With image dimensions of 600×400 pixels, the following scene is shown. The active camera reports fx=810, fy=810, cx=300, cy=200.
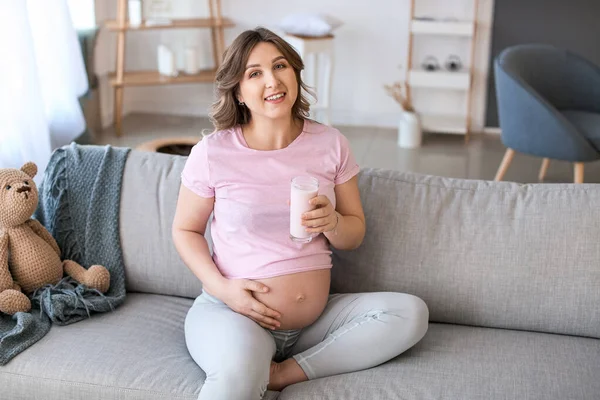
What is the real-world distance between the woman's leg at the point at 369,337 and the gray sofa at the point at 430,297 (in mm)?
35

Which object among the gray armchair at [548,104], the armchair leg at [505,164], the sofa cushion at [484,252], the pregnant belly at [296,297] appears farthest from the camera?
the armchair leg at [505,164]

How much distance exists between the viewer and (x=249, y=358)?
1.74 m

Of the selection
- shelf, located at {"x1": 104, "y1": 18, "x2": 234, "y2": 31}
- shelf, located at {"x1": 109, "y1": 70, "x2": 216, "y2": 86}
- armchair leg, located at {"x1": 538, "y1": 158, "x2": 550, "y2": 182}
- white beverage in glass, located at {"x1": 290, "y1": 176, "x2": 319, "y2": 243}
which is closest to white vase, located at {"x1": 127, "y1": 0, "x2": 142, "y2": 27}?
shelf, located at {"x1": 104, "y1": 18, "x2": 234, "y2": 31}

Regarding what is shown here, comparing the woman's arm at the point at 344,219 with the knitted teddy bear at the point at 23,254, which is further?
the knitted teddy bear at the point at 23,254

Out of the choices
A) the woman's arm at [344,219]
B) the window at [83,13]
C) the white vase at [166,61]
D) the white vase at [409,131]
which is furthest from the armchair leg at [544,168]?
the window at [83,13]

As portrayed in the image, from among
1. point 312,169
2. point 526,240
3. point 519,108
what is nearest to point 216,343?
point 312,169

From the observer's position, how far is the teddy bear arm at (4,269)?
2.03 metres

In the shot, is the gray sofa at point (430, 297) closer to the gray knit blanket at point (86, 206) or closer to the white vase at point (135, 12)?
the gray knit blanket at point (86, 206)

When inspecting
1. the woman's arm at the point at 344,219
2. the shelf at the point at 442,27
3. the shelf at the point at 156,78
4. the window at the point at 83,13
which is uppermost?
the window at the point at 83,13

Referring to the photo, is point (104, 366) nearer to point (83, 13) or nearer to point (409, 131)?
point (409, 131)

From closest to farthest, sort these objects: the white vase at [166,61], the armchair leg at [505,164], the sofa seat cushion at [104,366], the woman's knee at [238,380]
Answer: the woman's knee at [238,380]
the sofa seat cushion at [104,366]
the armchair leg at [505,164]
the white vase at [166,61]

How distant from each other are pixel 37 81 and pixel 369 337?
2.11m

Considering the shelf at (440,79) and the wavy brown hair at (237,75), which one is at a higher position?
the wavy brown hair at (237,75)

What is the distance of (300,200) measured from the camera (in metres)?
1.77
